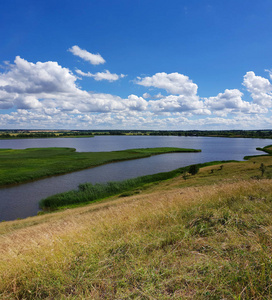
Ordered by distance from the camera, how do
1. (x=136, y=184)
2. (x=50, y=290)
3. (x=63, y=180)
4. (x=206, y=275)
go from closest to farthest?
(x=206, y=275) < (x=50, y=290) < (x=136, y=184) < (x=63, y=180)

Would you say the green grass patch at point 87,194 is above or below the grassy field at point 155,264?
below

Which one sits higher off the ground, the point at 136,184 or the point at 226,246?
the point at 226,246

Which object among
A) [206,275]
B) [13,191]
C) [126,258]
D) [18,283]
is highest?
[206,275]

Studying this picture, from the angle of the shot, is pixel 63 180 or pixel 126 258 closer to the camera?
pixel 126 258

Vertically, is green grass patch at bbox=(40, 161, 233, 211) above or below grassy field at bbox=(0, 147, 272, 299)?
below

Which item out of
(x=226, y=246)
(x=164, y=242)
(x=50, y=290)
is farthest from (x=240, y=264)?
(x=50, y=290)

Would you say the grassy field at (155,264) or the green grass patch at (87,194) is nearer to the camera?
the grassy field at (155,264)

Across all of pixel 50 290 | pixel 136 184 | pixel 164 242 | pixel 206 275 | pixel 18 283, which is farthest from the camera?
pixel 136 184

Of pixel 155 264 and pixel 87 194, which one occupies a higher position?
pixel 155 264

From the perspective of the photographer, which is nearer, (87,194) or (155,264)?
(155,264)

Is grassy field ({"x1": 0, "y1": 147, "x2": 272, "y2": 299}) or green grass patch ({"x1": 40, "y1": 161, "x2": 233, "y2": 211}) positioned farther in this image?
green grass patch ({"x1": 40, "y1": 161, "x2": 233, "y2": 211})

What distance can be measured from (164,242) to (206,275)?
4.40 ft

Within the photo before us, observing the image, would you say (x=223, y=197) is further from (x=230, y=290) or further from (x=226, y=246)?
(x=230, y=290)

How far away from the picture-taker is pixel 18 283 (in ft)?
11.0
